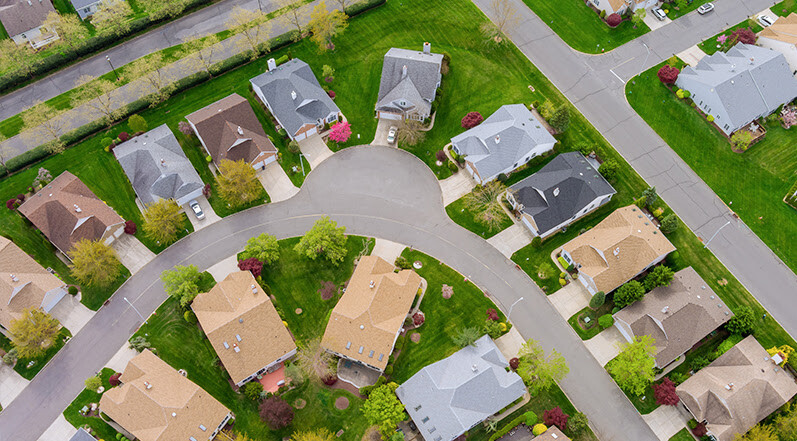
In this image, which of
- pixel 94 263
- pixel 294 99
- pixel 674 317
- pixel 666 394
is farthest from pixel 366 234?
pixel 666 394

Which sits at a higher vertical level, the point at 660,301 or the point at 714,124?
the point at 714,124

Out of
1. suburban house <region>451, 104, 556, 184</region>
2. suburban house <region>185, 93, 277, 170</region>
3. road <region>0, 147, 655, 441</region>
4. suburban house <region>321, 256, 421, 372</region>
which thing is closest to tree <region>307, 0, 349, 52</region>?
suburban house <region>185, 93, 277, 170</region>

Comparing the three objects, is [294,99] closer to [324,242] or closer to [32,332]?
[324,242]

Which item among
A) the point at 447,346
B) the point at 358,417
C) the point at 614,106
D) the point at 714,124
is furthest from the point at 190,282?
the point at 714,124

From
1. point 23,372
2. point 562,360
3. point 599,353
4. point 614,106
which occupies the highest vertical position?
point 23,372

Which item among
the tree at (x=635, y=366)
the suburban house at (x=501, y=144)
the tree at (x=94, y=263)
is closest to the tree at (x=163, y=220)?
the tree at (x=94, y=263)

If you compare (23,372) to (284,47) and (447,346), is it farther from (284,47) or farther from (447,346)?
(284,47)
